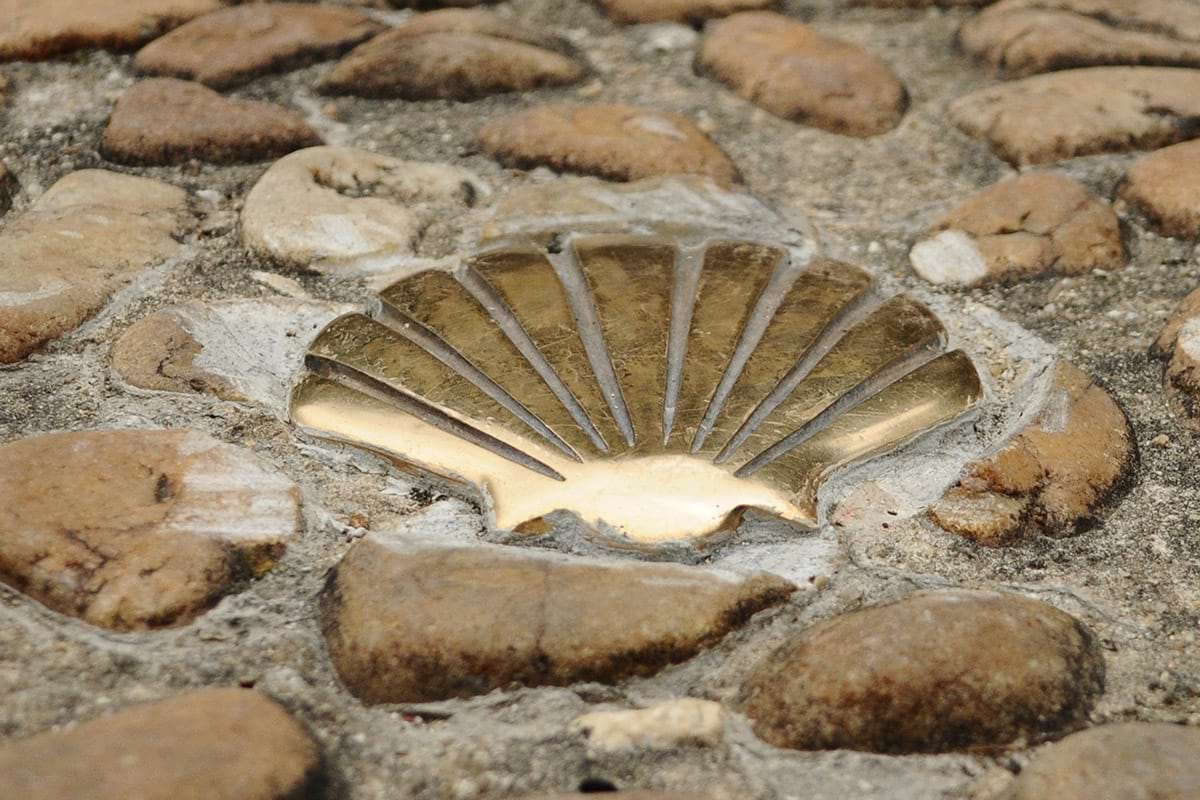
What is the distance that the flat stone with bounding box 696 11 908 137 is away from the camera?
2.12 m

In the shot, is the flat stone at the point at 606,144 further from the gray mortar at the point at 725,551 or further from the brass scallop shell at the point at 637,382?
the brass scallop shell at the point at 637,382

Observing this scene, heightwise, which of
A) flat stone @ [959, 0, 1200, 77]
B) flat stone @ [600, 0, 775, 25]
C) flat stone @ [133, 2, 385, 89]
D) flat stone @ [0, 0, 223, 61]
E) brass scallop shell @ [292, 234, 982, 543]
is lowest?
brass scallop shell @ [292, 234, 982, 543]

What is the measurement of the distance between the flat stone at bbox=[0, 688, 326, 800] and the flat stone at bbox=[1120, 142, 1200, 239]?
55.4 inches

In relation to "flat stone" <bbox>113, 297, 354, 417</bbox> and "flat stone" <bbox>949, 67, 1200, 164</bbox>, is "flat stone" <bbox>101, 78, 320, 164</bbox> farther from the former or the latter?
"flat stone" <bbox>949, 67, 1200, 164</bbox>

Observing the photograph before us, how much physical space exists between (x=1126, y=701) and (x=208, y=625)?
861 mm

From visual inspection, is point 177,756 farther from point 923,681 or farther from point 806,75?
point 806,75

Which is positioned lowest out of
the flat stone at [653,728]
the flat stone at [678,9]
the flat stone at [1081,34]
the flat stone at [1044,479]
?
the flat stone at [1044,479]

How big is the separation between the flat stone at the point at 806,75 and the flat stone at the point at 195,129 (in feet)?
2.41

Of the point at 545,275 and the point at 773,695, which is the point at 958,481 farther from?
the point at 545,275

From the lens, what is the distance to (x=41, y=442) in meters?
1.37

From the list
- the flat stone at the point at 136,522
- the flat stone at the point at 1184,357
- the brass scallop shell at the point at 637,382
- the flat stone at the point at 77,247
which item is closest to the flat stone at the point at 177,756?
the flat stone at the point at 136,522

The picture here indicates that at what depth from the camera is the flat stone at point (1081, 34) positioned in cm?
218

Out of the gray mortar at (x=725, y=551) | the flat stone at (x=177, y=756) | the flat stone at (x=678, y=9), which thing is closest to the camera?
the flat stone at (x=177, y=756)

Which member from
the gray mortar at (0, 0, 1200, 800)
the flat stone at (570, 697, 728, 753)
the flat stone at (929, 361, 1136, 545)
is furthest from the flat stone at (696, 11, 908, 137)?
the flat stone at (570, 697, 728, 753)
